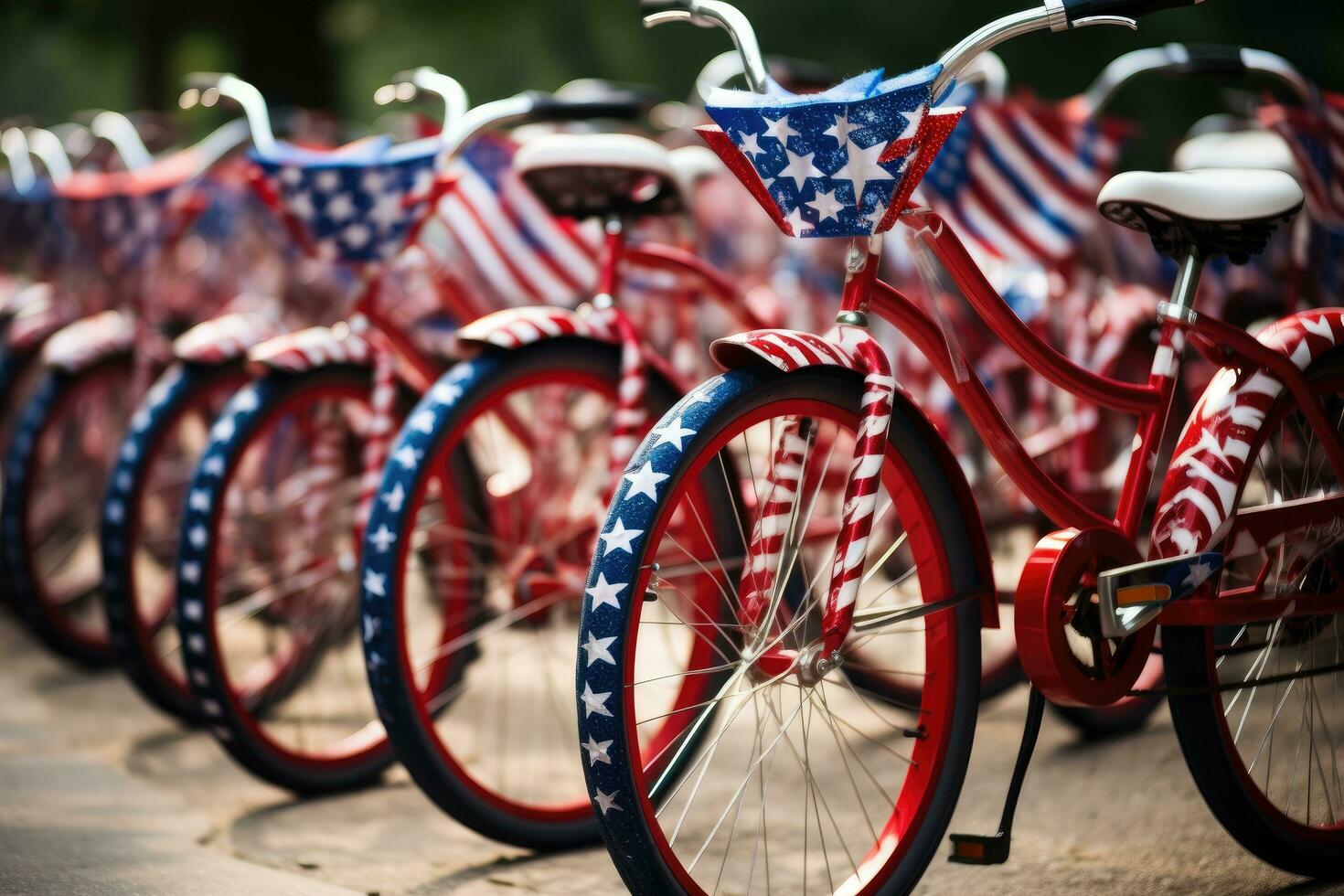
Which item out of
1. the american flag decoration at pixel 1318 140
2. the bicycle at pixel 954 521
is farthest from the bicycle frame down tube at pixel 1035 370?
the american flag decoration at pixel 1318 140

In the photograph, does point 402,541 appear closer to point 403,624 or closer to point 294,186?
point 403,624

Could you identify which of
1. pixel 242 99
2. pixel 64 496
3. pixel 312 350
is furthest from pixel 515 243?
pixel 64 496

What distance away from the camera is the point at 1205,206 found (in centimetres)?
227

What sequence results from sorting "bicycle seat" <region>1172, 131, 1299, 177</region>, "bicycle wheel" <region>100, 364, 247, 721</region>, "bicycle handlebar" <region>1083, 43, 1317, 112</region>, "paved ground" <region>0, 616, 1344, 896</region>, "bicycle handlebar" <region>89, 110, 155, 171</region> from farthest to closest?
"bicycle handlebar" <region>89, 110, 155, 171</region> → "bicycle seat" <region>1172, 131, 1299, 177</region> → "bicycle wheel" <region>100, 364, 247, 721</region> → "bicycle handlebar" <region>1083, 43, 1317, 112</region> → "paved ground" <region>0, 616, 1344, 896</region>

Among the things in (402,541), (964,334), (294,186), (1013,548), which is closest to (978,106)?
(964,334)

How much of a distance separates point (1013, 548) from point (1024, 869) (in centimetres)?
178

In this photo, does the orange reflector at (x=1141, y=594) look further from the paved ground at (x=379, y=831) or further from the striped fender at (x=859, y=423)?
the paved ground at (x=379, y=831)

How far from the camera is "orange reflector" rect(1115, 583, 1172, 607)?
2.19 m

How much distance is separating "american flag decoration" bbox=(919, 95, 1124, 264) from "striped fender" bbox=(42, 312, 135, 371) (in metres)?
2.26

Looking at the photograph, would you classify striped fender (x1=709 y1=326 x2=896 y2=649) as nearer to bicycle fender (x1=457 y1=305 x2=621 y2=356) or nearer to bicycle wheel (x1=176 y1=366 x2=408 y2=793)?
bicycle fender (x1=457 y1=305 x2=621 y2=356)

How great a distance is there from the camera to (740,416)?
2.03 metres

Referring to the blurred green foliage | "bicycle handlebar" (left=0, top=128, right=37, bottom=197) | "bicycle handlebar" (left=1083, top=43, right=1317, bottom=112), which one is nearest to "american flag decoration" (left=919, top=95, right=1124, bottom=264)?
"bicycle handlebar" (left=1083, top=43, right=1317, bottom=112)

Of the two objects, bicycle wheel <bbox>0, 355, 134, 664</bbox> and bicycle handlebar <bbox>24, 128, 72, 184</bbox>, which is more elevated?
bicycle handlebar <bbox>24, 128, 72, 184</bbox>

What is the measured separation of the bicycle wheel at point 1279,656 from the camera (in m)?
2.30
